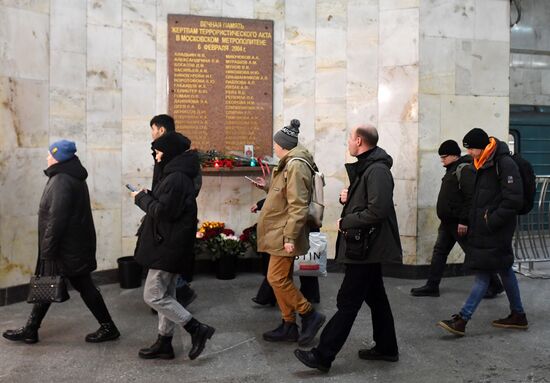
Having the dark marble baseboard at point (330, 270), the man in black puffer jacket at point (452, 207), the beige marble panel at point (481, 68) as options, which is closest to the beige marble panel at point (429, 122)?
the beige marble panel at point (481, 68)

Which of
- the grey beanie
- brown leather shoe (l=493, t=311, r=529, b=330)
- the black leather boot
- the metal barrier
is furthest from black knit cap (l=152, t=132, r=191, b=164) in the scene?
the metal barrier

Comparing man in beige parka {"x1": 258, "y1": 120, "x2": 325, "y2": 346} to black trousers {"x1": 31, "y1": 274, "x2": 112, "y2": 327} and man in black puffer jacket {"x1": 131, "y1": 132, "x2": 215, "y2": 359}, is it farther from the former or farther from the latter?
black trousers {"x1": 31, "y1": 274, "x2": 112, "y2": 327}

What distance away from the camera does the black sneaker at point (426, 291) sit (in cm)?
626

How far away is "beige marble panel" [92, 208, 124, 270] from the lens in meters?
6.87

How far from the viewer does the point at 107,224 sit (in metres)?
6.91

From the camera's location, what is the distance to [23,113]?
19.7ft

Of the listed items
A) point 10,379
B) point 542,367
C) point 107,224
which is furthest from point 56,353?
point 542,367

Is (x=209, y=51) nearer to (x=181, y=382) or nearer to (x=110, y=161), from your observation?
(x=110, y=161)

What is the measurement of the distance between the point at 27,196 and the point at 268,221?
9.75 ft

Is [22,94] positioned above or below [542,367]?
above

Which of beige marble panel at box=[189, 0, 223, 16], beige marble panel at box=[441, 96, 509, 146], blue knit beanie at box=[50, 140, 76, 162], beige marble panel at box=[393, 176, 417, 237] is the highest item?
beige marble panel at box=[189, 0, 223, 16]

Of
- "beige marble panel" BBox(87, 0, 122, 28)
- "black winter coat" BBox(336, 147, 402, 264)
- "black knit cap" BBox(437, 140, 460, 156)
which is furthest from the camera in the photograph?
"beige marble panel" BBox(87, 0, 122, 28)

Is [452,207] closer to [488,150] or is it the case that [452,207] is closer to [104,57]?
[488,150]

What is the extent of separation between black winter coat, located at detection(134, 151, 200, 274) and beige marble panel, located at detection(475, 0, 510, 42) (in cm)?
485
